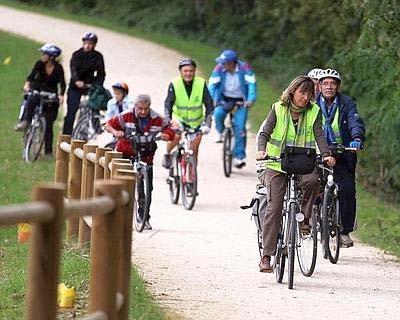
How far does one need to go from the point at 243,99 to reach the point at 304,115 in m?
8.81

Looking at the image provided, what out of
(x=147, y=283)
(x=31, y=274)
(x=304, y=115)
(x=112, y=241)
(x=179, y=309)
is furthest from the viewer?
(x=304, y=115)

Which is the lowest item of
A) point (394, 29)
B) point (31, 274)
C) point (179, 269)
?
point (179, 269)

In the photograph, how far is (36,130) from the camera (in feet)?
66.6

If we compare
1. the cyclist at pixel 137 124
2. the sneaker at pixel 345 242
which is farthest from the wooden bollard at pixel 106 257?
the cyclist at pixel 137 124

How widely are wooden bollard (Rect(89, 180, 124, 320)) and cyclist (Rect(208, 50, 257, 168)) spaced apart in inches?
521

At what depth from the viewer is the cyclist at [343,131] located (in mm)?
13133

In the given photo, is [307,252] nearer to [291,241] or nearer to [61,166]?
[291,241]

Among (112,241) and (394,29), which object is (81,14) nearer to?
(394,29)

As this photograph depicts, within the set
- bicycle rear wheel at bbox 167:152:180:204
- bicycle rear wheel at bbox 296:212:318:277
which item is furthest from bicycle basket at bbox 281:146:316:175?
bicycle rear wheel at bbox 167:152:180:204

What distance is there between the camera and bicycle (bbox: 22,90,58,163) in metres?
20.2

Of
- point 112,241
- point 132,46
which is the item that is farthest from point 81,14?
point 112,241

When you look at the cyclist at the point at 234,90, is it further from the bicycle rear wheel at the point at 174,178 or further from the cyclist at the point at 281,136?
the cyclist at the point at 281,136

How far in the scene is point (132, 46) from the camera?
3884cm

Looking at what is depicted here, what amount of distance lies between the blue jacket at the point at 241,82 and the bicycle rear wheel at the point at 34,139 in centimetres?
277
